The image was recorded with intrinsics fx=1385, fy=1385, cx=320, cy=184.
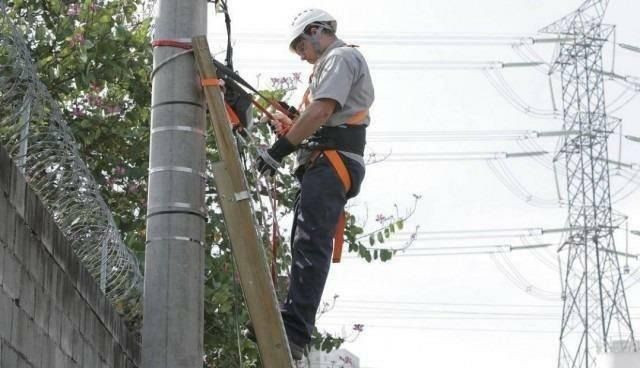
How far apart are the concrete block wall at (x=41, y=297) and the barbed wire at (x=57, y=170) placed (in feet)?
1.65

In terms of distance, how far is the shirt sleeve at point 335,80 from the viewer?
6.83 m

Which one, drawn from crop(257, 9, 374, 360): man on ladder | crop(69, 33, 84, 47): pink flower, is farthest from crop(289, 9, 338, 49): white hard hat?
crop(69, 33, 84, 47): pink flower

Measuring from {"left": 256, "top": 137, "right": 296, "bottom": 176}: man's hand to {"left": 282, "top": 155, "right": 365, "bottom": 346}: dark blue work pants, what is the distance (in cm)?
22

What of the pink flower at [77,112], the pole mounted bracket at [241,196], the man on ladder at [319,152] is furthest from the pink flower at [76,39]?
the pole mounted bracket at [241,196]

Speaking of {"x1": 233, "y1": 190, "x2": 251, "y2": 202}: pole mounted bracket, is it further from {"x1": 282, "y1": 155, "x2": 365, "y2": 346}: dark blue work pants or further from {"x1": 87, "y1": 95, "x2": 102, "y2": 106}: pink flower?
{"x1": 87, "y1": 95, "x2": 102, "y2": 106}: pink flower

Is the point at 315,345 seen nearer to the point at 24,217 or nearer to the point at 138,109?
the point at 138,109

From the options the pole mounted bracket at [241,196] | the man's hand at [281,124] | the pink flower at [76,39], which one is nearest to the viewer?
the pole mounted bracket at [241,196]

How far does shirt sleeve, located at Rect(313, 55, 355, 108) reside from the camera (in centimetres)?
683

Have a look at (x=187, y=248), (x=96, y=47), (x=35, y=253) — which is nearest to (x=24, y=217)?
(x=35, y=253)

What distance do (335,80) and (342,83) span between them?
38 millimetres

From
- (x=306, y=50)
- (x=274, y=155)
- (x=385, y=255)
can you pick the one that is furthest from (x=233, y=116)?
(x=385, y=255)

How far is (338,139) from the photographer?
22.9ft

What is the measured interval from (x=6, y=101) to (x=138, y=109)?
7229mm

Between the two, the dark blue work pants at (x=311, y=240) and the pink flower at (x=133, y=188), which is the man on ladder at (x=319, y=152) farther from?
the pink flower at (x=133, y=188)
